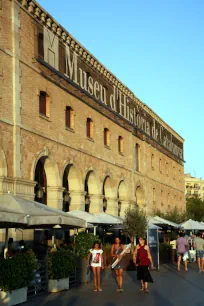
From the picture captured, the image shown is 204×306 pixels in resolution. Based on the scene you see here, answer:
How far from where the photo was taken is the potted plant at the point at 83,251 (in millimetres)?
18109

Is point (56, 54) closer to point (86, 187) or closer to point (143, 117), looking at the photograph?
point (86, 187)

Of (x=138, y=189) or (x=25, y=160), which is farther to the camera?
(x=138, y=189)

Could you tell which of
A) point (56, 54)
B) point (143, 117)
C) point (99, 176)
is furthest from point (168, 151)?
point (56, 54)

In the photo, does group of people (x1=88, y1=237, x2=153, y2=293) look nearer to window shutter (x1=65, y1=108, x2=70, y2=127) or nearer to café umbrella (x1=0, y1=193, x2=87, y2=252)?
café umbrella (x1=0, y1=193, x2=87, y2=252)

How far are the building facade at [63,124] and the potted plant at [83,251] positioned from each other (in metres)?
4.26

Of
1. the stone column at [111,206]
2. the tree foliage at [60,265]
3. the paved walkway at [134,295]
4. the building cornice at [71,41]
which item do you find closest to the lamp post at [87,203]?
the stone column at [111,206]

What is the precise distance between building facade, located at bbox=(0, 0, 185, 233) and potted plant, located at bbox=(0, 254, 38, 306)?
27.8ft

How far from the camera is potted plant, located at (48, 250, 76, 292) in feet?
51.2

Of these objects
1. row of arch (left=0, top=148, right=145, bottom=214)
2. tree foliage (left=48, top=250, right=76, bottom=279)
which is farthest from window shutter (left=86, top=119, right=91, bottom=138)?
tree foliage (left=48, top=250, right=76, bottom=279)

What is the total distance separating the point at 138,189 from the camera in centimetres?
4312

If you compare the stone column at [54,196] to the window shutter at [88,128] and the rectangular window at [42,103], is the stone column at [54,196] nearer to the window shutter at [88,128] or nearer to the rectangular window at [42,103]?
the rectangular window at [42,103]

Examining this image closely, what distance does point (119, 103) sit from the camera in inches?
1517

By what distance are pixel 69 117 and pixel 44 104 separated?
10.6ft

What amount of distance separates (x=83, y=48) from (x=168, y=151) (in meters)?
25.2
